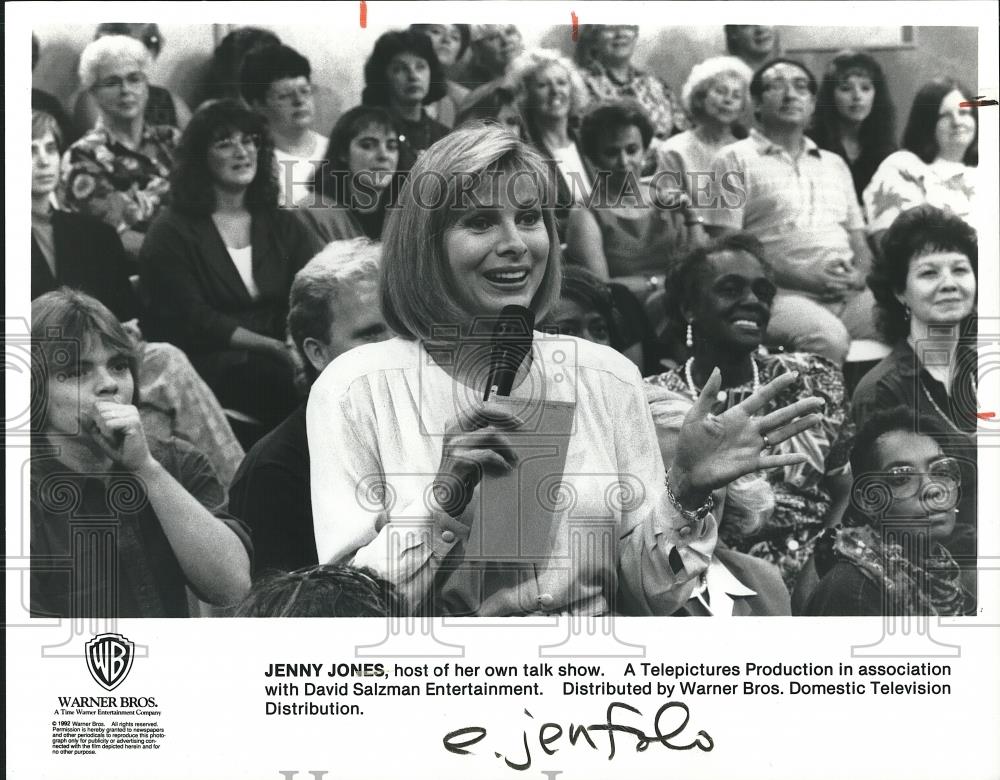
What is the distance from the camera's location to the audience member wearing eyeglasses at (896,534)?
4250 millimetres

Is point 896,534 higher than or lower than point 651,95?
lower

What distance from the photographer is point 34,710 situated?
4195 millimetres

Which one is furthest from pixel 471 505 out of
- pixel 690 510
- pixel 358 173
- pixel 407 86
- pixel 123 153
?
pixel 123 153

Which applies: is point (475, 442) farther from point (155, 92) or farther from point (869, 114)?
point (869, 114)

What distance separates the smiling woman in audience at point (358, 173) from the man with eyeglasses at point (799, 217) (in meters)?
1.04

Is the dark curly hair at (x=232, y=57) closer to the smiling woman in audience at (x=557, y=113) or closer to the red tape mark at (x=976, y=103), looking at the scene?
the smiling woman in audience at (x=557, y=113)

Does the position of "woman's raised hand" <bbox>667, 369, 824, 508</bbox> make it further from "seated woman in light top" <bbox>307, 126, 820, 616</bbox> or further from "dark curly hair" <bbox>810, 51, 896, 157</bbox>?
"dark curly hair" <bbox>810, 51, 896, 157</bbox>

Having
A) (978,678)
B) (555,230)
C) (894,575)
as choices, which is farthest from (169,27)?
(978,678)

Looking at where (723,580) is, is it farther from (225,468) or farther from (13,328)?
(13,328)

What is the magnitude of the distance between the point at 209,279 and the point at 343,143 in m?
0.60

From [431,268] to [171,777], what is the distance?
1789 mm

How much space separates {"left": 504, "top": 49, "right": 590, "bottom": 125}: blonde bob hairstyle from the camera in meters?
4.22

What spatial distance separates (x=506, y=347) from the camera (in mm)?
4172

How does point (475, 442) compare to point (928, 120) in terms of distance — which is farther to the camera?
point (928, 120)
